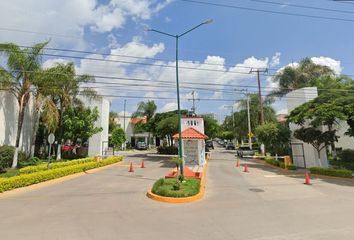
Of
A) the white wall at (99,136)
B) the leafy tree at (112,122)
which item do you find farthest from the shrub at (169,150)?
the leafy tree at (112,122)

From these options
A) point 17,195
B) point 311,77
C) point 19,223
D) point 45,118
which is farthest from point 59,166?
point 311,77

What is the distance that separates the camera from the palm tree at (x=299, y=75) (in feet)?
120

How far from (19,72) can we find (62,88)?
4307 mm

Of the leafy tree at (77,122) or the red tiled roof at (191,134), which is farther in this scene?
the leafy tree at (77,122)

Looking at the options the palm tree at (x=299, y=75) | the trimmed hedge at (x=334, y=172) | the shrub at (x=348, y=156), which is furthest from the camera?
the palm tree at (x=299, y=75)

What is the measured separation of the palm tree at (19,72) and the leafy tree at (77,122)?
445cm

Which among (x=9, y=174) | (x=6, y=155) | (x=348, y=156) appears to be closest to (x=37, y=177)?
(x=9, y=174)

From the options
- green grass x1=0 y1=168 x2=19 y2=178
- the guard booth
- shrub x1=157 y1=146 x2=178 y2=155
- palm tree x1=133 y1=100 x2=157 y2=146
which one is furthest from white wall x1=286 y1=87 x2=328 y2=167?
palm tree x1=133 y1=100 x2=157 y2=146

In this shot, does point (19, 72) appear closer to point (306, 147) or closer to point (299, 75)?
point (306, 147)

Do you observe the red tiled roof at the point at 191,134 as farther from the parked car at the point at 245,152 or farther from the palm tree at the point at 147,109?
the palm tree at the point at 147,109

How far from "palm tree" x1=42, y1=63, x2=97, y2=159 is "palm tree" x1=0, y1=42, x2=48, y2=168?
1185 millimetres

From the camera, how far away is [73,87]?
86.5ft

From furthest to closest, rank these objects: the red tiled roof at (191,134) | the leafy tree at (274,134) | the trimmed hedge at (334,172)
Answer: the leafy tree at (274,134) < the red tiled roof at (191,134) < the trimmed hedge at (334,172)

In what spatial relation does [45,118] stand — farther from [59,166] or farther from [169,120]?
[169,120]
